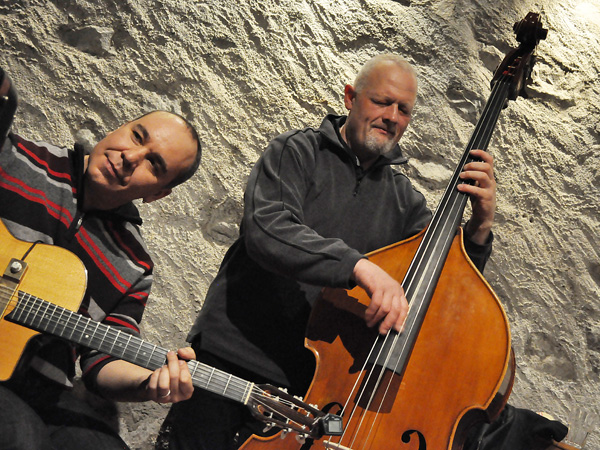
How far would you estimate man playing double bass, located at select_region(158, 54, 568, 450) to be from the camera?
140 centimetres

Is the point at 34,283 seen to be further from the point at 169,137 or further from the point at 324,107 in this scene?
the point at 324,107

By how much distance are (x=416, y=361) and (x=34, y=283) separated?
0.94 m

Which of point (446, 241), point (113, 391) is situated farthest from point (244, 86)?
point (113, 391)

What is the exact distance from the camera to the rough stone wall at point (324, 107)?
2031 millimetres

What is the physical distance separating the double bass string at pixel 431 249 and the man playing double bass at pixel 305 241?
0.04 m

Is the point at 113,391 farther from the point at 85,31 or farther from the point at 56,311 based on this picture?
the point at 85,31

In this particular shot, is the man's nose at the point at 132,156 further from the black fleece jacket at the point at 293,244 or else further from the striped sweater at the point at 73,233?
the black fleece jacket at the point at 293,244

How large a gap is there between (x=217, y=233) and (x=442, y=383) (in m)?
1.05

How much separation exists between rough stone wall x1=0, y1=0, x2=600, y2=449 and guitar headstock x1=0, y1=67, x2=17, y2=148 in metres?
0.71

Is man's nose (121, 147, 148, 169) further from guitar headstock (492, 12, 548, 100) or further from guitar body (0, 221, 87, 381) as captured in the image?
guitar headstock (492, 12, 548, 100)

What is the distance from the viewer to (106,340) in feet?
4.46

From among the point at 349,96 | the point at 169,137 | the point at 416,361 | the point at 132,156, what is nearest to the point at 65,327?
the point at 132,156

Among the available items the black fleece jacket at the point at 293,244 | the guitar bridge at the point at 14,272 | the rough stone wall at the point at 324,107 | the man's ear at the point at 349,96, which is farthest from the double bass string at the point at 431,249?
the guitar bridge at the point at 14,272

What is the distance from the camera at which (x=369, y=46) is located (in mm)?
2307
